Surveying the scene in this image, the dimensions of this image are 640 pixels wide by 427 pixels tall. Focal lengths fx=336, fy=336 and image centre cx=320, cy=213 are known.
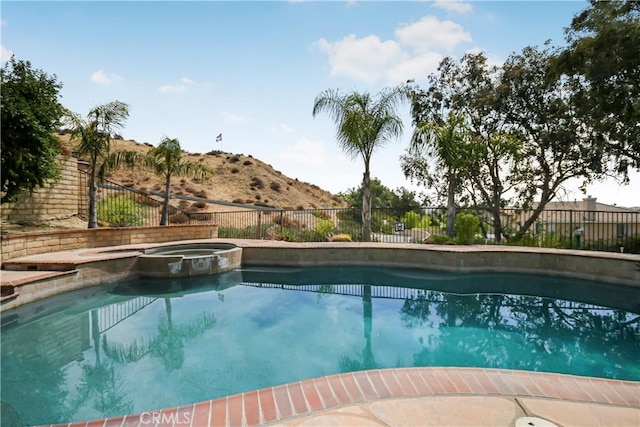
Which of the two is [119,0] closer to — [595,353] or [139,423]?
[139,423]

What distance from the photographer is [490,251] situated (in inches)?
358

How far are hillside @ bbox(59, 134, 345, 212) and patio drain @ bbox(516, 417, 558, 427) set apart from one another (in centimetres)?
2738

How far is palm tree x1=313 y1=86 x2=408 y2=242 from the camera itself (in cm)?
1142

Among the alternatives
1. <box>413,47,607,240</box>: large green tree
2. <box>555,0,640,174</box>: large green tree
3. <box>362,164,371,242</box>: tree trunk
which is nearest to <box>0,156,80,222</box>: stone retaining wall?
<box>362,164,371,242</box>: tree trunk

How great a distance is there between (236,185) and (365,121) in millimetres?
28370

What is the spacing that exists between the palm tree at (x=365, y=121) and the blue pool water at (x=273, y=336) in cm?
497

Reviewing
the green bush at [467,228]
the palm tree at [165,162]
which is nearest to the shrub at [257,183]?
the palm tree at [165,162]

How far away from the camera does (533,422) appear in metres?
2.21

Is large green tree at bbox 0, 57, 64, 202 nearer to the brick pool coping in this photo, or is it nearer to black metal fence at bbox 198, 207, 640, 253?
black metal fence at bbox 198, 207, 640, 253

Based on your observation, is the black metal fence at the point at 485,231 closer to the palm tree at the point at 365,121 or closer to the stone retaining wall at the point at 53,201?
the palm tree at the point at 365,121

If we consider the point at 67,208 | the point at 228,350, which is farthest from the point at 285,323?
the point at 67,208

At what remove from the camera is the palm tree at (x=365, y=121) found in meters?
11.4

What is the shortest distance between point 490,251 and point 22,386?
9.58 meters

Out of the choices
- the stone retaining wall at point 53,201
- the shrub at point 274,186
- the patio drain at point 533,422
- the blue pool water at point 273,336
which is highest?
the shrub at point 274,186
